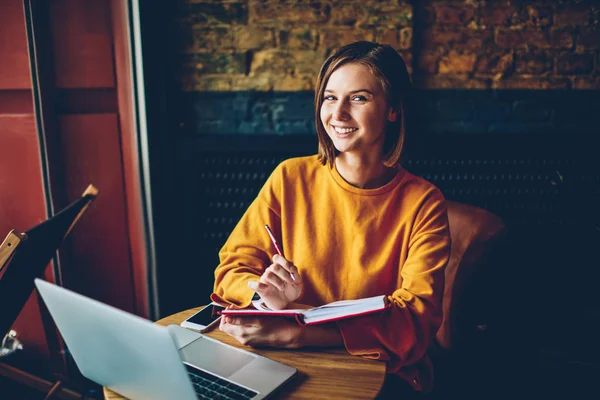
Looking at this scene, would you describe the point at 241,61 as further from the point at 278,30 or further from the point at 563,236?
the point at 563,236

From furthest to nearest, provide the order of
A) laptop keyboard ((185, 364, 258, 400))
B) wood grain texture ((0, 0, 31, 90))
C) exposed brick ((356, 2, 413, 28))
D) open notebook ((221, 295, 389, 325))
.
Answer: exposed brick ((356, 2, 413, 28)) < wood grain texture ((0, 0, 31, 90)) < open notebook ((221, 295, 389, 325)) < laptop keyboard ((185, 364, 258, 400))

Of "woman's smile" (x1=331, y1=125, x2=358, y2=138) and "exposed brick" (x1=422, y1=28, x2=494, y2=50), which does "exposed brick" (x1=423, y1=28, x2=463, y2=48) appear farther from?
"woman's smile" (x1=331, y1=125, x2=358, y2=138)

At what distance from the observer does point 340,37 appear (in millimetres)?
1910

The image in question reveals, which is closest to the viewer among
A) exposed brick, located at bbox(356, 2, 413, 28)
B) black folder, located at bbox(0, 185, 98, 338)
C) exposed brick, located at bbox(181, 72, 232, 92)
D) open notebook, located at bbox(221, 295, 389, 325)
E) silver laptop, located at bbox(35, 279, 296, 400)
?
silver laptop, located at bbox(35, 279, 296, 400)

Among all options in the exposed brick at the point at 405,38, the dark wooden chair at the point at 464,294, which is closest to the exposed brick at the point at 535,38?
the exposed brick at the point at 405,38

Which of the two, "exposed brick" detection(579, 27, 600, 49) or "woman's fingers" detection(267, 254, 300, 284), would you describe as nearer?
"woman's fingers" detection(267, 254, 300, 284)

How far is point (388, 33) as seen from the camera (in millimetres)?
1890

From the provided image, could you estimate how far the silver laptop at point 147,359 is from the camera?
0.68 metres

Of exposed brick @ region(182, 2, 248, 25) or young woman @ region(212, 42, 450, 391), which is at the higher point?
exposed brick @ region(182, 2, 248, 25)

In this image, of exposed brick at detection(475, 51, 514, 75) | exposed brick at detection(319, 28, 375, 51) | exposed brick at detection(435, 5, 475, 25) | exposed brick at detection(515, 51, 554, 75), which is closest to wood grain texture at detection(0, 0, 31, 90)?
exposed brick at detection(319, 28, 375, 51)

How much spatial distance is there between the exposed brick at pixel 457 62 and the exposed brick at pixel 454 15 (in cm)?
12

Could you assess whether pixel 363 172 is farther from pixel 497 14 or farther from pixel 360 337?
pixel 497 14

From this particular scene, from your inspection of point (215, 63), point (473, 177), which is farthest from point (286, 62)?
point (473, 177)

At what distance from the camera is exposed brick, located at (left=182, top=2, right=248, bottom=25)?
6.31 feet
